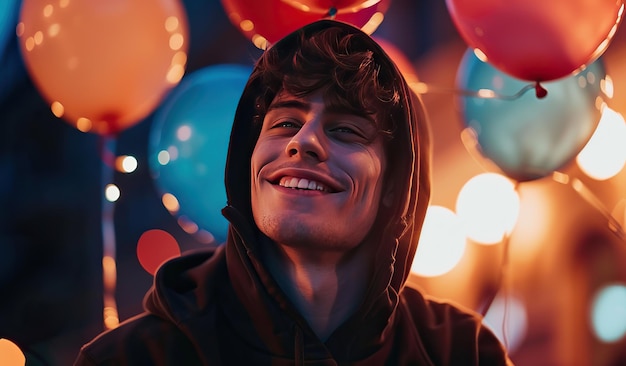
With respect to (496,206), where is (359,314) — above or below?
above

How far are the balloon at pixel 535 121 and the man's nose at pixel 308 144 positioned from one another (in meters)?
0.98

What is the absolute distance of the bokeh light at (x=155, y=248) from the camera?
3.93m

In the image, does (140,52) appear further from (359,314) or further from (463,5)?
(359,314)

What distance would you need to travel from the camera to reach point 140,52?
235 centimetres

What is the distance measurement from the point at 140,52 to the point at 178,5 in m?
0.25

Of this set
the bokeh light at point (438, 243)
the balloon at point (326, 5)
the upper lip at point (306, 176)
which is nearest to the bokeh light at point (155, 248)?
the bokeh light at point (438, 243)

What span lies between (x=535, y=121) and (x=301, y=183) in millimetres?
1124

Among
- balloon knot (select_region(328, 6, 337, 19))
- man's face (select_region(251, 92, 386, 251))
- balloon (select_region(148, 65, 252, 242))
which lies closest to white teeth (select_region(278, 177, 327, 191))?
man's face (select_region(251, 92, 386, 251))

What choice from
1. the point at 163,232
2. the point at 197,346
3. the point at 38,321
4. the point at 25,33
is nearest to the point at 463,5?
the point at 197,346

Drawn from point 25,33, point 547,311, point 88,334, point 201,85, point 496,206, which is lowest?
point 88,334

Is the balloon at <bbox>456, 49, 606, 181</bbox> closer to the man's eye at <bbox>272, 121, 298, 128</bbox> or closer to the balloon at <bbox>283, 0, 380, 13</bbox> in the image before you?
the balloon at <bbox>283, 0, 380, 13</bbox>

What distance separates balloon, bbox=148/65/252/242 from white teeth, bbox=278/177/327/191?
92 centimetres

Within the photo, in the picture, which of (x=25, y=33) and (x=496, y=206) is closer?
(x=25, y=33)

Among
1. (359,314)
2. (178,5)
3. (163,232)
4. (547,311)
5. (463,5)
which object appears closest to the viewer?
(359,314)
